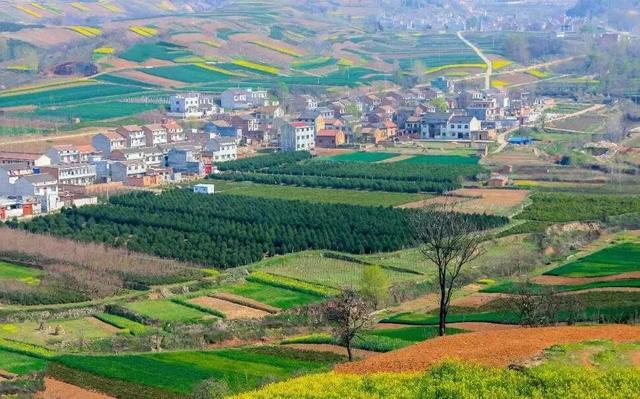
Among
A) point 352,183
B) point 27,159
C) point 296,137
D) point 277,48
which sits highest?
point 277,48

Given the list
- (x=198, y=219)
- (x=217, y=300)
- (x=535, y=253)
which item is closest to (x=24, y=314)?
(x=217, y=300)

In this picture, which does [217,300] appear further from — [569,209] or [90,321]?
[569,209]

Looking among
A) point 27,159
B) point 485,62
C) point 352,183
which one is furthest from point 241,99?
point 485,62

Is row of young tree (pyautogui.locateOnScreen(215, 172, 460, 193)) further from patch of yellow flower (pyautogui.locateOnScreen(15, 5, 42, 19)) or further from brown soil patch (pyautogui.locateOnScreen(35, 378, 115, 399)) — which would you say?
patch of yellow flower (pyautogui.locateOnScreen(15, 5, 42, 19))

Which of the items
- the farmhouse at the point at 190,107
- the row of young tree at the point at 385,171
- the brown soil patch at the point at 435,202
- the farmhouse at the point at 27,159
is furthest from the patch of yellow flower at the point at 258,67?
the brown soil patch at the point at 435,202

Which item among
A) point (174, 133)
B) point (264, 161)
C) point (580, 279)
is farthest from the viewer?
point (174, 133)

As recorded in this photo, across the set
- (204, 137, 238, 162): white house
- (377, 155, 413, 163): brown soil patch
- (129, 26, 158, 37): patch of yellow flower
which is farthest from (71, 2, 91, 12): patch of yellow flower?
(377, 155, 413, 163): brown soil patch

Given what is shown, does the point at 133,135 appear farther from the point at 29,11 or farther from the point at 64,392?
the point at 29,11
